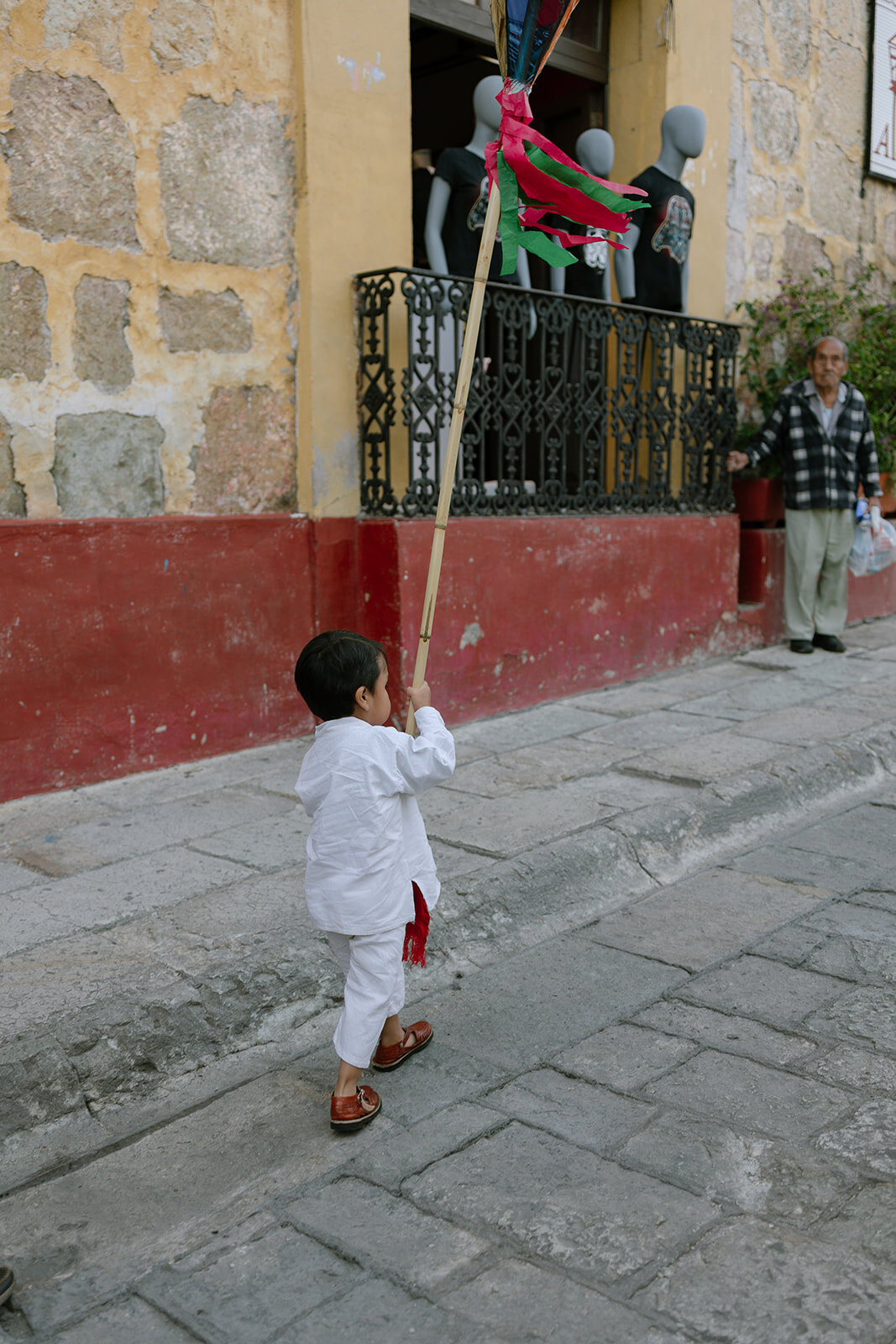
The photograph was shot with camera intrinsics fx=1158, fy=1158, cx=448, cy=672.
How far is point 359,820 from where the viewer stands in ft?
7.92

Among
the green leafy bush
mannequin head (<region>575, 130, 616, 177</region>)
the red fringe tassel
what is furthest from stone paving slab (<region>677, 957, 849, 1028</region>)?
the green leafy bush

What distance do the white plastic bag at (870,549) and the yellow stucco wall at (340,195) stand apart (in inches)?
134

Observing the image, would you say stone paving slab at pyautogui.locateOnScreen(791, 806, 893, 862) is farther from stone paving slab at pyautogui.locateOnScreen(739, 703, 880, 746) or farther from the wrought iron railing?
the wrought iron railing

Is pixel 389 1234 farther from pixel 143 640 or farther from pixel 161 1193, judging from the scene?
pixel 143 640

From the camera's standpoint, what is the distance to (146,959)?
2.90 meters

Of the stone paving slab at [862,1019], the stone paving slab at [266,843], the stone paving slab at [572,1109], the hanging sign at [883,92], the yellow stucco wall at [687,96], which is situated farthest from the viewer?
the hanging sign at [883,92]

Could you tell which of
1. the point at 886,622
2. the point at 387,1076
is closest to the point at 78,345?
the point at 387,1076

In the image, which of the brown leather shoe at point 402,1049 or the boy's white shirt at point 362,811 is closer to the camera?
the boy's white shirt at point 362,811

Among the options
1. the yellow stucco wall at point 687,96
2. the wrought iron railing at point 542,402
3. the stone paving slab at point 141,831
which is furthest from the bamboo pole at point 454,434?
the yellow stucco wall at point 687,96

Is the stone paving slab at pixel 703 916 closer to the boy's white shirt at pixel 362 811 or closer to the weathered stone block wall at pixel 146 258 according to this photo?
the boy's white shirt at pixel 362 811

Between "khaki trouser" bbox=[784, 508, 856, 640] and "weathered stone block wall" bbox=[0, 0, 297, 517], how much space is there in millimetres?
3427

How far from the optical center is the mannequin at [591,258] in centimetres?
587

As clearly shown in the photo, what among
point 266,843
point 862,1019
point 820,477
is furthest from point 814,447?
point 862,1019

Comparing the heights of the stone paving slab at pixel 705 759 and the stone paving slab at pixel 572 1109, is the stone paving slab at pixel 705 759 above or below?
above
